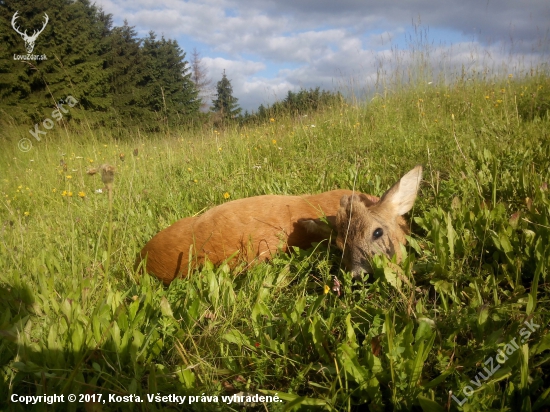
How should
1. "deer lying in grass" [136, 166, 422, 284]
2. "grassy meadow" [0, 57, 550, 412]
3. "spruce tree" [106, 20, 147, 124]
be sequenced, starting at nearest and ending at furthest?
"grassy meadow" [0, 57, 550, 412]
"deer lying in grass" [136, 166, 422, 284]
"spruce tree" [106, 20, 147, 124]

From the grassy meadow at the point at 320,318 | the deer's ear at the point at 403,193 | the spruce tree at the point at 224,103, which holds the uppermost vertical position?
the spruce tree at the point at 224,103

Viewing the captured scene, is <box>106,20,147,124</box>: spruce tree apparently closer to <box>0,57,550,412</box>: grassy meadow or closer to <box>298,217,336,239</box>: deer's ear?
<box>0,57,550,412</box>: grassy meadow

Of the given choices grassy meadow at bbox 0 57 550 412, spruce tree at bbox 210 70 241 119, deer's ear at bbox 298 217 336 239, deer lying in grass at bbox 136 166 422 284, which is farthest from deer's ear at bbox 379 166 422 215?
spruce tree at bbox 210 70 241 119

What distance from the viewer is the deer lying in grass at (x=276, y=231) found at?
9.04ft

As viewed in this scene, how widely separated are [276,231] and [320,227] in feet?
1.31

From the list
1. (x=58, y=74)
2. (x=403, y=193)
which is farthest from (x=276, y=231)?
(x=58, y=74)

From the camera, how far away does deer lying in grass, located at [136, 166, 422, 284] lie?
9.04ft

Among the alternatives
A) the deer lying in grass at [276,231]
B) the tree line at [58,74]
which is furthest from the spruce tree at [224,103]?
the deer lying in grass at [276,231]

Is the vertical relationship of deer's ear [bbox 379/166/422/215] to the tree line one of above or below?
below

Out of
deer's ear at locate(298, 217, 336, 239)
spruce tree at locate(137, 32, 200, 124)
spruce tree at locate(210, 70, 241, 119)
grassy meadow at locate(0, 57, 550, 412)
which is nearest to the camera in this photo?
grassy meadow at locate(0, 57, 550, 412)

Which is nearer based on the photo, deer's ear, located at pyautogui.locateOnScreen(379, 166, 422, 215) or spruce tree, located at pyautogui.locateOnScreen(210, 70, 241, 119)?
deer's ear, located at pyautogui.locateOnScreen(379, 166, 422, 215)

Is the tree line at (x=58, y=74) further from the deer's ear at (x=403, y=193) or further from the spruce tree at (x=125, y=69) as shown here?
the deer's ear at (x=403, y=193)

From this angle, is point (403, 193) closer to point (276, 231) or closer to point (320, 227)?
point (320, 227)

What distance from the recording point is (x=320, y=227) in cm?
311
